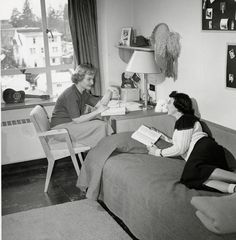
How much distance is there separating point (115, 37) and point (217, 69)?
1604mm

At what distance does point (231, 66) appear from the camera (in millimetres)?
2838

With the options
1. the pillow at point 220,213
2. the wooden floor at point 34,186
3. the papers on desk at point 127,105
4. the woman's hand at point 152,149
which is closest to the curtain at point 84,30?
the papers on desk at point 127,105

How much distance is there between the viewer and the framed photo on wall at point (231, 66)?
9.18ft

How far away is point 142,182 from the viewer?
260cm

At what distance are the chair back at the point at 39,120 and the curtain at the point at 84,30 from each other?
37.1 inches

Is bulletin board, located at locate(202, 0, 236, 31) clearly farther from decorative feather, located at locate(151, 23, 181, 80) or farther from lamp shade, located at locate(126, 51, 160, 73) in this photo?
lamp shade, located at locate(126, 51, 160, 73)

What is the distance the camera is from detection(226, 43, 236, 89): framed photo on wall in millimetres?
2797

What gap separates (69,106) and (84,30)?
1.08 meters

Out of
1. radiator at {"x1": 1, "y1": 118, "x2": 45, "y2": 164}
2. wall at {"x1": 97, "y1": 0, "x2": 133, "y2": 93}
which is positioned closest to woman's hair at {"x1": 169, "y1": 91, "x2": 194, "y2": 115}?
wall at {"x1": 97, "y1": 0, "x2": 133, "y2": 93}

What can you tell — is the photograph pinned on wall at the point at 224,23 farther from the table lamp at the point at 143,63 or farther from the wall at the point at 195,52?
the table lamp at the point at 143,63

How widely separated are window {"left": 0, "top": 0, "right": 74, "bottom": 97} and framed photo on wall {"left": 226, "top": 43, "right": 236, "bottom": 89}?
2151 millimetres

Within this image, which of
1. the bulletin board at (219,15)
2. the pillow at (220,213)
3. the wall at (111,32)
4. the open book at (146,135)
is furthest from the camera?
the wall at (111,32)

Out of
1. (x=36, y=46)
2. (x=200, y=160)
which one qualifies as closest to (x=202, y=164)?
(x=200, y=160)

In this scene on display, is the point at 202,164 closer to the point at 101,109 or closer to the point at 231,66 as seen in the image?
the point at 231,66
